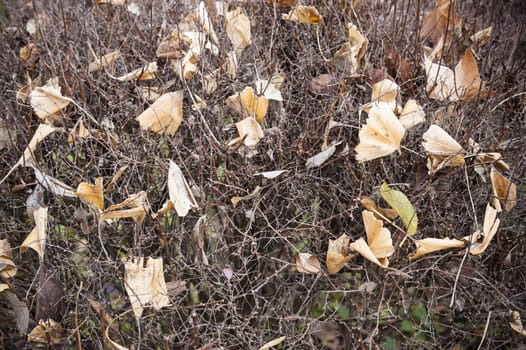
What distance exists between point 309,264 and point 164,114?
1.97 ft

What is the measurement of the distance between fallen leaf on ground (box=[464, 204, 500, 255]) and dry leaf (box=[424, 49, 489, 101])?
359mm

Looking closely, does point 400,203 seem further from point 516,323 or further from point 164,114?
point 164,114

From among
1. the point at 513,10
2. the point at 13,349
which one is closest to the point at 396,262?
the point at 13,349

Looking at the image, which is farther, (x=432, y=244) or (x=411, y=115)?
(x=411, y=115)

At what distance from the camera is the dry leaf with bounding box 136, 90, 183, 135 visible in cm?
167

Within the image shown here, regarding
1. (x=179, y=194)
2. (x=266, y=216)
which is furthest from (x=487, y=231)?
(x=179, y=194)

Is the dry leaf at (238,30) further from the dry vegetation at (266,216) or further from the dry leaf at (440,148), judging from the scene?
the dry leaf at (440,148)

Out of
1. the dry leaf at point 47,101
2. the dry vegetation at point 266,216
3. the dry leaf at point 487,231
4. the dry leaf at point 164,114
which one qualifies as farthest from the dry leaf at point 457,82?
the dry leaf at point 47,101

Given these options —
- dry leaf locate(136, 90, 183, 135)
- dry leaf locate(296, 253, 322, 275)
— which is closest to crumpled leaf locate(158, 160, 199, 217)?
dry leaf locate(136, 90, 183, 135)

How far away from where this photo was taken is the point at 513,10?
10.0 feet

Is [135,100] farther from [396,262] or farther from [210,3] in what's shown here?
[396,262]

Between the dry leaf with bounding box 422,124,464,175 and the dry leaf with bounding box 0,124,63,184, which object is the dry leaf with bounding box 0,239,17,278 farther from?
the dry leaf with bounding box 422,124,464,175

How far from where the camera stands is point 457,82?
68.6 inches

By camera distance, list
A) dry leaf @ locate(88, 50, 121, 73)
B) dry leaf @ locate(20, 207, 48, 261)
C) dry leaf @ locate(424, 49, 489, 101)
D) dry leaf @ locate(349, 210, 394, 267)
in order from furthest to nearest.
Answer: dry leaf @ locate(88, 50, 121, 73), dry leaf @ locate(424, 49, 489, 101), dry leaf @ locate(20, 207, 48, 261), dry leaf @ locate(349, 210, 394, 267)
